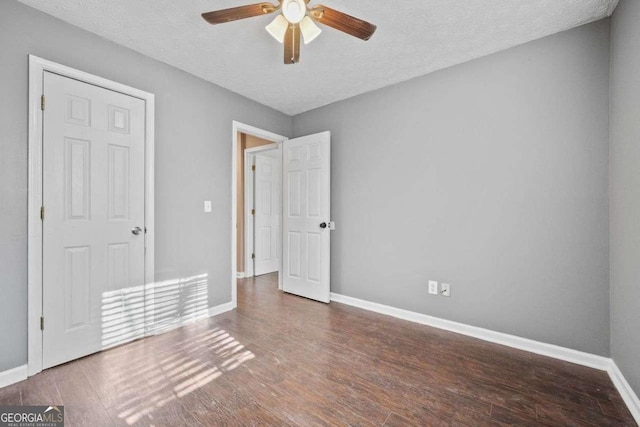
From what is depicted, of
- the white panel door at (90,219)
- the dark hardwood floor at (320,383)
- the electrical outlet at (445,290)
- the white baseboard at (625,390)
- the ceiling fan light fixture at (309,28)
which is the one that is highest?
the ceiling fan light fixture at (309,28)

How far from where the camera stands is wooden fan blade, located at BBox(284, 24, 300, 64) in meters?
1.83

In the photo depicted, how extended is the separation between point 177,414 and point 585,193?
3164 millimetres

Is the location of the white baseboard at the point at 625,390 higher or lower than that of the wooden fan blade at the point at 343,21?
lower

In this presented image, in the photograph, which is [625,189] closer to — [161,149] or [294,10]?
[294,10]

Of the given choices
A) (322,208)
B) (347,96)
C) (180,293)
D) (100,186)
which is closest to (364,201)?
(322,208)

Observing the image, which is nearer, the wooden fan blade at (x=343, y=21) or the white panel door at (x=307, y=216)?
the wooden fan blade at (x=343, y=21)

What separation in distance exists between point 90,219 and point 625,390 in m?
3.90

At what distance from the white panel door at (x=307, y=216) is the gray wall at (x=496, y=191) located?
351 millimetres

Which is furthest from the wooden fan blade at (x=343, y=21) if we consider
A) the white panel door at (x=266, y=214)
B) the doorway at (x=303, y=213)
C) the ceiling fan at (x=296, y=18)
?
the white panel door at (x=266, y=214)

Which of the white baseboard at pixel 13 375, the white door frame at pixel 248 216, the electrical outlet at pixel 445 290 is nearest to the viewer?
the white baseboard at pixel 13 375

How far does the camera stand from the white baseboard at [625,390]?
1.57 m

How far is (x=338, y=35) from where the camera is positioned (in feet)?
7.32

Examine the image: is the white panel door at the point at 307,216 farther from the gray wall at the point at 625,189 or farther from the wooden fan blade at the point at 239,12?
the gray wall at the point at 625,189

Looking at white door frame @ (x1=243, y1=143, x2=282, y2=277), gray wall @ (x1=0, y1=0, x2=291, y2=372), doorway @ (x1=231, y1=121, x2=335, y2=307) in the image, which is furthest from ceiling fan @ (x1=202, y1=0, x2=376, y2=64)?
white door frame @ (x1=243, y1=143, x2=282, y2=277)
